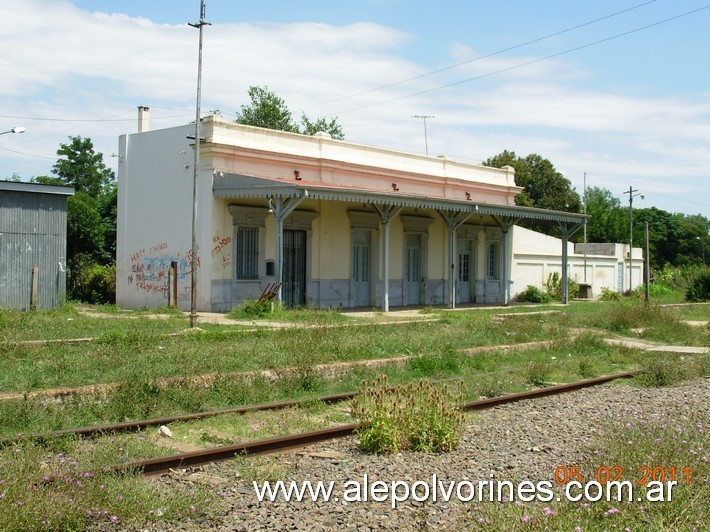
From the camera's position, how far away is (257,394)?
9.79 meters

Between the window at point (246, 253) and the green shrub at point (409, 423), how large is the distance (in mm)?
14489

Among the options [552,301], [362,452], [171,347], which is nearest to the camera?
[362,452]

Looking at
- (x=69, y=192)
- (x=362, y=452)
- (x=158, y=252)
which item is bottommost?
(x=362, y=452)

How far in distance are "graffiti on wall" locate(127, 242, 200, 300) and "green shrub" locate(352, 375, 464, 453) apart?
49.0 feet

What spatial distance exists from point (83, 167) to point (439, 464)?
62.2 m

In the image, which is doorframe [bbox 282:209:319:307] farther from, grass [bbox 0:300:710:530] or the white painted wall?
grass [bbox 0:300:710:530]

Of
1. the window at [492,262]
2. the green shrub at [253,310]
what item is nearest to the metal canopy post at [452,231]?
the window at [492,262]

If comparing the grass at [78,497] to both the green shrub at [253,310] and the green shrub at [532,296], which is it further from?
the green shrub at [532,296]

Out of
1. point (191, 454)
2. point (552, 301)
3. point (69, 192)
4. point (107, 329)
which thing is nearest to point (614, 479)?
point (191, 454)

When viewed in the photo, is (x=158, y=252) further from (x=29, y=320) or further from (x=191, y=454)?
(x=191, y=454)

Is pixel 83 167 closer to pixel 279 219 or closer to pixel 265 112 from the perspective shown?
pixel 265 112

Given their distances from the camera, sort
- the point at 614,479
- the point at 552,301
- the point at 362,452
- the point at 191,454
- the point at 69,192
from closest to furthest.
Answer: the point at 614,479
the point at 191,454
the point at 362,452
the point at 69,192
the point at 552,301

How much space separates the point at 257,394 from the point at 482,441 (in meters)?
3.31

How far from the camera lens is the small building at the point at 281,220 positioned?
2119cm
